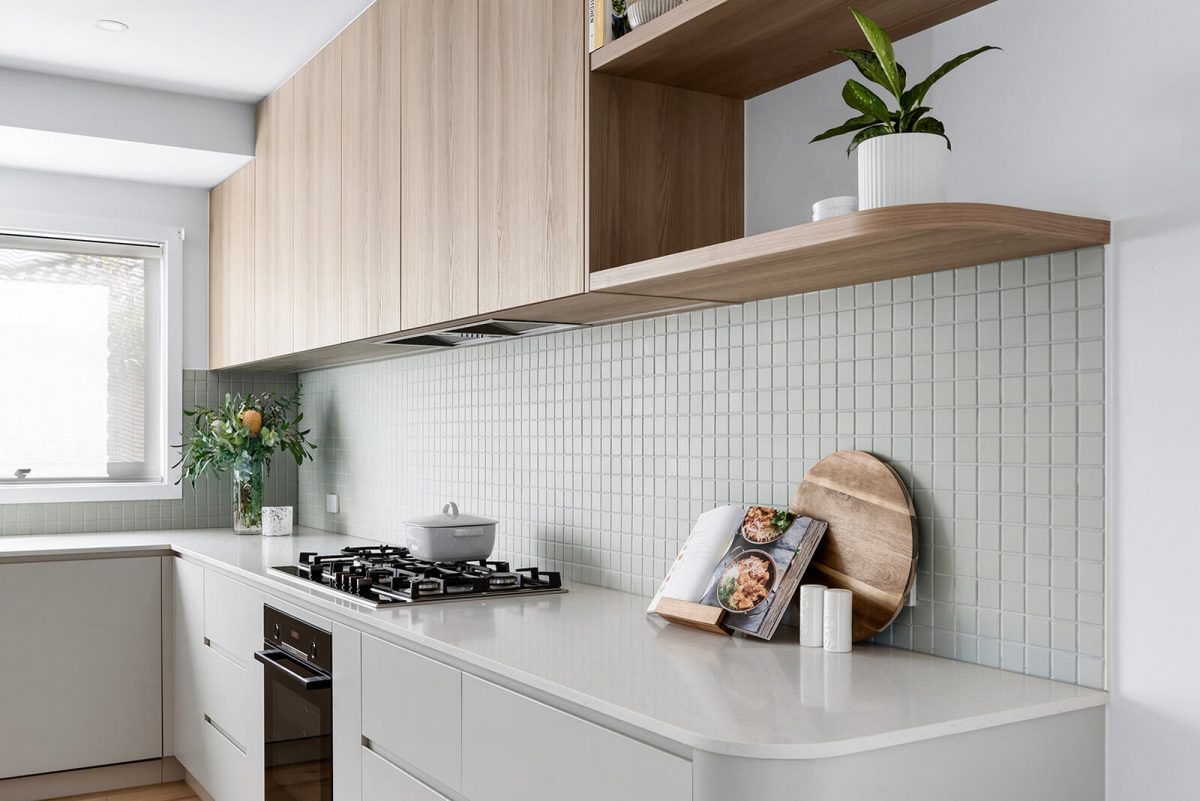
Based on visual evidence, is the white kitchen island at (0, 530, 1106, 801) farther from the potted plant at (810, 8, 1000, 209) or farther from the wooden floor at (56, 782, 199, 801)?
the wooden floor at (56, 782, 199, 801)

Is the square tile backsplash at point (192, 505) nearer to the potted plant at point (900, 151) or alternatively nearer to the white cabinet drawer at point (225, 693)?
the white cabinet drawer at point (225, 693)

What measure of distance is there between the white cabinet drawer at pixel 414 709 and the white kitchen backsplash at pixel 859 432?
2.07ft

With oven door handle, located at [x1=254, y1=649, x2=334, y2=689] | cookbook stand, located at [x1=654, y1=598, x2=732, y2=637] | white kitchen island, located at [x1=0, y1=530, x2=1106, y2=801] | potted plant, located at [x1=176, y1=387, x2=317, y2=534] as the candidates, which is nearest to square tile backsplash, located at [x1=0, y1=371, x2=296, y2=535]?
potted plant, located at [x1=176, y1=387, x2=317, y2=534]

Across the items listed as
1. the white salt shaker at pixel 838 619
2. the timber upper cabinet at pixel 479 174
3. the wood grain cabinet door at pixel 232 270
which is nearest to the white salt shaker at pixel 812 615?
the white salt shaker at pixel 838 619

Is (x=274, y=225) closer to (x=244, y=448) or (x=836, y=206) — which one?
(x=244, y=448)

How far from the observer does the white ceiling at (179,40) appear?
3045 millimetres

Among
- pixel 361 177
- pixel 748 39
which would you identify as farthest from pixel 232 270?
pixel 748 39

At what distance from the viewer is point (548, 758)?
1.64 meters

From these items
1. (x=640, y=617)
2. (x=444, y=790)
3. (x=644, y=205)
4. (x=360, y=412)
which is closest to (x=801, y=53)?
(x=644, y=205)

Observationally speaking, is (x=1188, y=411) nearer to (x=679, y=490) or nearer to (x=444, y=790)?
(x=679, y=490)

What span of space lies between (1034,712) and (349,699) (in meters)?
1.50

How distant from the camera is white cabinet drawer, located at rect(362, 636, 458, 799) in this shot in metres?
1.93

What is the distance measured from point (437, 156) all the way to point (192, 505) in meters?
2.53

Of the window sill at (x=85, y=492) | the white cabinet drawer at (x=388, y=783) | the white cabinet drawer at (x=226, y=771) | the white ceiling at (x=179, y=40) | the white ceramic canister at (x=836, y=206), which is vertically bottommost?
the white cabinet drawer at (x=226, y=771)
